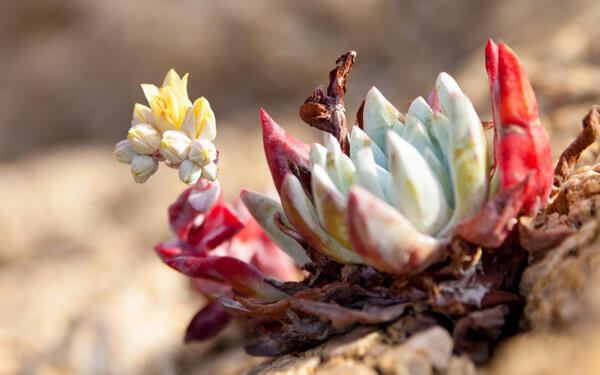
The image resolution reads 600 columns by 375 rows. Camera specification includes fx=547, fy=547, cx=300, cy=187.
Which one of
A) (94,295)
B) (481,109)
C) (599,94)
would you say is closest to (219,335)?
(94,295)

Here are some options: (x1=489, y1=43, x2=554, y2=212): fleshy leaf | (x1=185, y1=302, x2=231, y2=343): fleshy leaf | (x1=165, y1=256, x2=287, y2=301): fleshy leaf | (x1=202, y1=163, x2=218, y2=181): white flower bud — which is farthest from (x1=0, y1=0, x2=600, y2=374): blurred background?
(x1=489, y1=43, x2=554, y2=212): fleshy leaf

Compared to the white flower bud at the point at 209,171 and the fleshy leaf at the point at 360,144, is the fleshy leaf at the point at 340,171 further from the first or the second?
the white flower bud at the point at 209,171

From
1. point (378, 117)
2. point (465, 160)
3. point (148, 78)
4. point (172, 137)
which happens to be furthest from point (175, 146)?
point (148, 78)

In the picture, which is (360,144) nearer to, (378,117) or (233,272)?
(378,117)

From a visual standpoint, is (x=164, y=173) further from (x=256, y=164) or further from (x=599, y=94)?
(x=599, y=94)

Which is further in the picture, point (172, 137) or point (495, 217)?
point (172, 137)

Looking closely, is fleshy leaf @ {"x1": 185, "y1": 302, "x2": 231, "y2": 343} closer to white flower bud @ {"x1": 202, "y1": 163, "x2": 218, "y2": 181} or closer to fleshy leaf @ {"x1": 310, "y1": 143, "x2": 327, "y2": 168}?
white flower bud @ {"x1": 202, "y1": 163, "x2": 218, "y2": 181}

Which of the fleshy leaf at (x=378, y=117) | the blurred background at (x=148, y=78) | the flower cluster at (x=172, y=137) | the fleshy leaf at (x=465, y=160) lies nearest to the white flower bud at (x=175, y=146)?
the flower cluster at (x=172, y=137)
